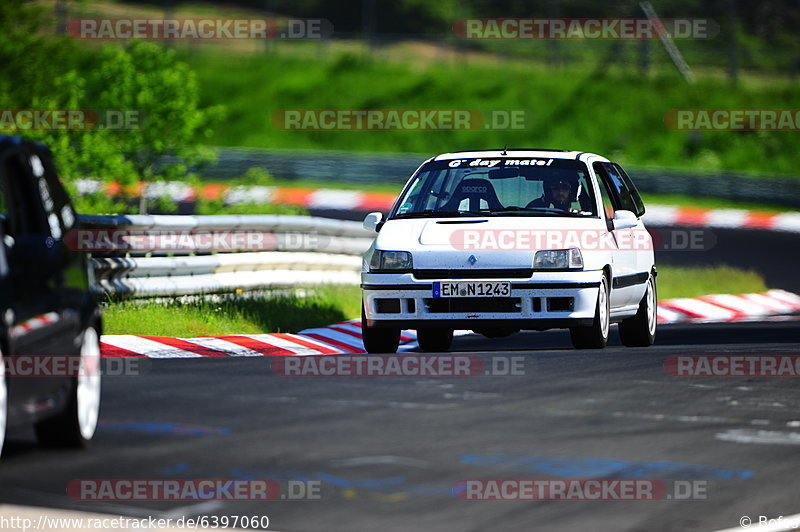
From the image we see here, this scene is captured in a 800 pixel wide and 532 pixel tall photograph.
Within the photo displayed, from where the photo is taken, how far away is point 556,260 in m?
12.2

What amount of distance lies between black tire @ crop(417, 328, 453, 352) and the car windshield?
1.23m

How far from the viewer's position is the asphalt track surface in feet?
21.4

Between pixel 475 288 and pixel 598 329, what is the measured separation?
117 centimetres

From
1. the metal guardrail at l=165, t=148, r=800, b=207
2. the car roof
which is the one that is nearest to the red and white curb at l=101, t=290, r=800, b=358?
the car roof

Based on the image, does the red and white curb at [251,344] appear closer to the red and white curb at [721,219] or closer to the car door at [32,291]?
the car door at [32,291]

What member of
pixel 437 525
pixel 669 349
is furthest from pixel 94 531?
pixel 669 349

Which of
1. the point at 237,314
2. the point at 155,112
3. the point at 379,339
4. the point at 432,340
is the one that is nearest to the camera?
the point at 379,339

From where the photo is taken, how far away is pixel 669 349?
13.1 metres

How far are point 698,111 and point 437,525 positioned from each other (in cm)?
4422

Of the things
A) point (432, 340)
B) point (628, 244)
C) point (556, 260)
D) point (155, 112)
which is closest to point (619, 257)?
point (628, 244)

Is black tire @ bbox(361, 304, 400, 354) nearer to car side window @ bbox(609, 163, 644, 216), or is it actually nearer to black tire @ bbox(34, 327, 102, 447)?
car side window @ bbox(609, 163, 644, 216)

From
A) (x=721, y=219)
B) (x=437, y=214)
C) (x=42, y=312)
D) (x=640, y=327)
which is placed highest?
(x=437, y=214)

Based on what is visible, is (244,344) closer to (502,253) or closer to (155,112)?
(502,253)

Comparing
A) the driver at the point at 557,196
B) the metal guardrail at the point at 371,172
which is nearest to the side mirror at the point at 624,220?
the driver at the point at 557,196
